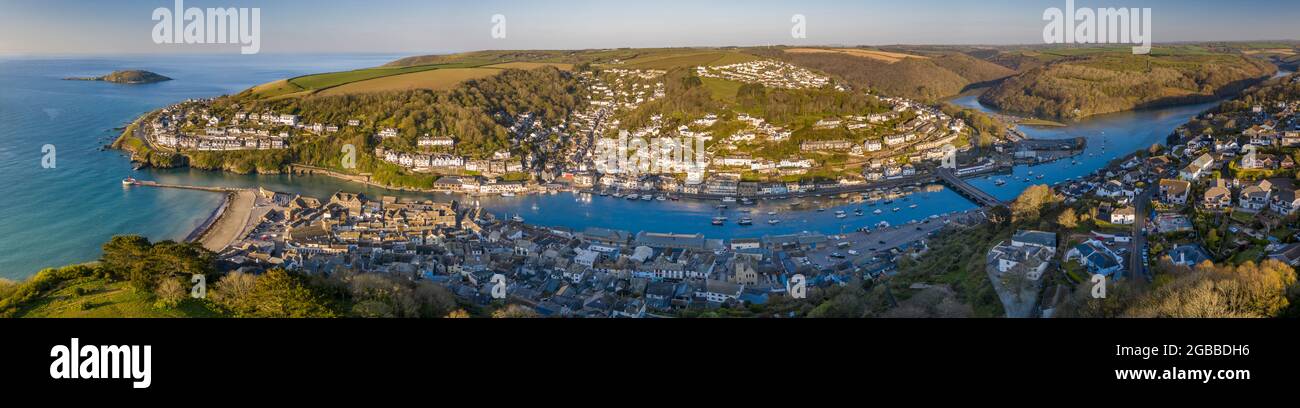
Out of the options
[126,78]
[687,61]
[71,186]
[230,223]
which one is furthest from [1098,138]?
[126,78]

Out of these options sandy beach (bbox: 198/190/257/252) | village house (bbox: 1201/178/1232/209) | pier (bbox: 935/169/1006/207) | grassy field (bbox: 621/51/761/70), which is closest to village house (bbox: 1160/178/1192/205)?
village house (bbox: 1201/178/1232/209)

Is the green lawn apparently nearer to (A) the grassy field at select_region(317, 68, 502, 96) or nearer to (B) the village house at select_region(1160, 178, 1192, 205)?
(A) the grassy field at select_region(317, 68, 502, 96)

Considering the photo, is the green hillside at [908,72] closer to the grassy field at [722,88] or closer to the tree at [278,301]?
the grassy field at [722,88]

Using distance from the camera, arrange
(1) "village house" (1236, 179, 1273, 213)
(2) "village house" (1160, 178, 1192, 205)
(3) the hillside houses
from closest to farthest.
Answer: (1) "village house" (1236, 179, 1273, 213)
(2) "village house" (1160, 178, 1192, 205)
(3) the hillside houses
